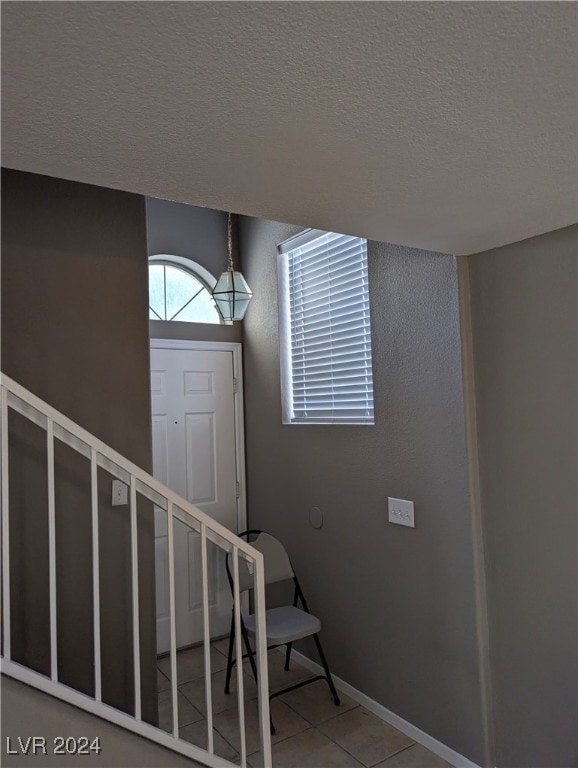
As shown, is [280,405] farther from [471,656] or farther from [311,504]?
[471,656]

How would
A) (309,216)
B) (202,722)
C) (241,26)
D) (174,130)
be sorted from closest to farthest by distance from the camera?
(241,26), (174,130), (309,216), (202,722)

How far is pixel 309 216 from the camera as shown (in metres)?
1.78

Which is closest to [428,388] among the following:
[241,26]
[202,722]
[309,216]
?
[309,216]

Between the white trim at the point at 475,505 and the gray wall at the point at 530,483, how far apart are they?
0.08 ft

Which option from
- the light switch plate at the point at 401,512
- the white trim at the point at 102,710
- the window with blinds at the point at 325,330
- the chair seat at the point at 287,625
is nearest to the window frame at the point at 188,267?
the window with blinds at the point at 325,330

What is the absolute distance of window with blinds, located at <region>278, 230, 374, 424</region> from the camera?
112 inches

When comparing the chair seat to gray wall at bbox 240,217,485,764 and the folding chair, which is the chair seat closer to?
the folding chair

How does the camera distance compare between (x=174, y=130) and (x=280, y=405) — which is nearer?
(x=174, y=130)

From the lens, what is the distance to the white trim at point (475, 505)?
2.19 metres

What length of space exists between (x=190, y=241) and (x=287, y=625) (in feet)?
8.29

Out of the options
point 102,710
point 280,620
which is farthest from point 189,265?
point 102,710

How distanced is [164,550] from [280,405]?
1224 mm

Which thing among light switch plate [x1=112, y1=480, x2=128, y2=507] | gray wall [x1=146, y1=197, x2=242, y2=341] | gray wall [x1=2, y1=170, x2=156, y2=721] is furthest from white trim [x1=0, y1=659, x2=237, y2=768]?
gray wall [x1=146, y1=197, x2=242, y2=341]

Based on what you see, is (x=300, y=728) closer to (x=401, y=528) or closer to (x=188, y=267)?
(x=401, y=528)
